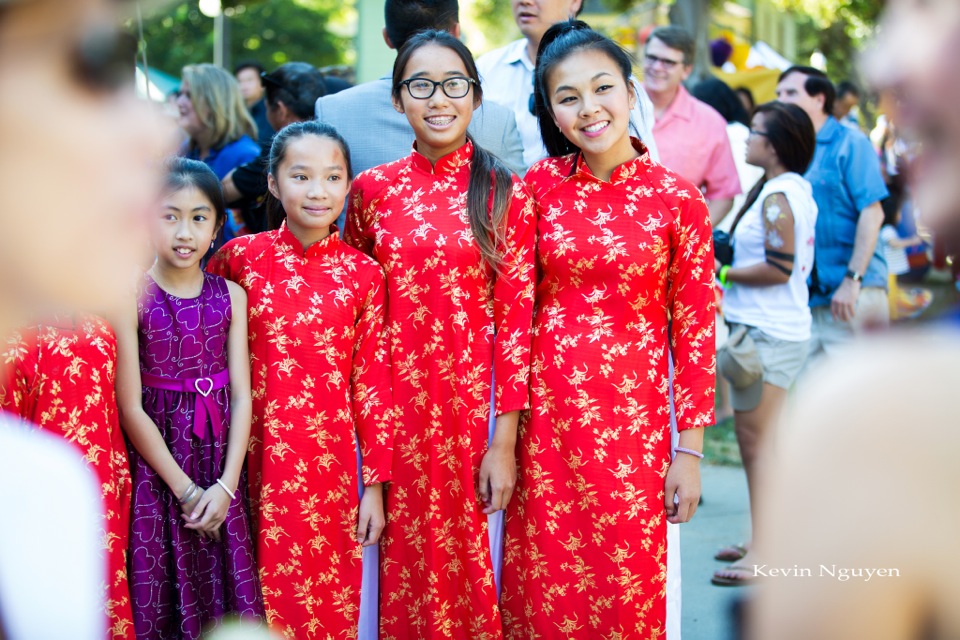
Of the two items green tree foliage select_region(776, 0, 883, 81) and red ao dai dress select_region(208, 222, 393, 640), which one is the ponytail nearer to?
red ao dai dress select_region(208, 222, 393, 640)

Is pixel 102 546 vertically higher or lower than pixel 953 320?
lower

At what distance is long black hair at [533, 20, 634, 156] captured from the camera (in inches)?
112

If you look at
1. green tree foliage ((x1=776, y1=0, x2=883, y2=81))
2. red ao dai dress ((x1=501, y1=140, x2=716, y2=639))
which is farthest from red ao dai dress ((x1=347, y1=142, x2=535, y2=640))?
green tree foliage ((x1=776, y1=0, x2=883, y2=81))

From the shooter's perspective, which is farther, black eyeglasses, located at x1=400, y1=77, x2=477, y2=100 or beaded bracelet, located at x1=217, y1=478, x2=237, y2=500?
black eyeglasses, located at x1=400, y1=77, x2=477, y2=100

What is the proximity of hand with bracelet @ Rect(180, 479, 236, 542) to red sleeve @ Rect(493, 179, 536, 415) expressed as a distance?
80 cm

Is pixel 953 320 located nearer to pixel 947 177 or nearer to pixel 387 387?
pixel 947 177

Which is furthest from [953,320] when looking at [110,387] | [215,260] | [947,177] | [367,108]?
[367,108]

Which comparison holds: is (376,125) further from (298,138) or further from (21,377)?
(21,377)

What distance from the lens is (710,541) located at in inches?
182

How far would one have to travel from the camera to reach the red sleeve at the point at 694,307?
276cm

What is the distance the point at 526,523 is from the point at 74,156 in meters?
2.30

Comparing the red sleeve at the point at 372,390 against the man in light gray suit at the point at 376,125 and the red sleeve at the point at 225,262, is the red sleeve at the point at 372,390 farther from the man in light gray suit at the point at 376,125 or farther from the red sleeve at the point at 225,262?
the man in light gray suit at the point at 376,125

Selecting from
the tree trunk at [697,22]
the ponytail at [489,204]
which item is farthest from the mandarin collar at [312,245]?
the tree trunk at [697,22]

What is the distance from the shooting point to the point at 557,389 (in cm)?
277
